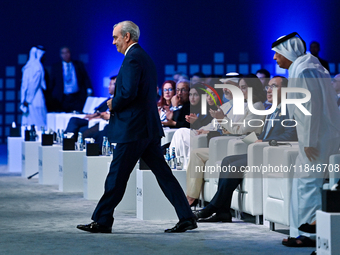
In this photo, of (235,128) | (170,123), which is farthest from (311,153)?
(170,123)

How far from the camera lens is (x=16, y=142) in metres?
9.62

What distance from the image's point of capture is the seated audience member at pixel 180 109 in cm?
677

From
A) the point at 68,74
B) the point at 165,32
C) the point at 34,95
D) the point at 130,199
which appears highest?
the point at 165,32

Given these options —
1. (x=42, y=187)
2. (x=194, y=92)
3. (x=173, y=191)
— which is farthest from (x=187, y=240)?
(x=42, y=187)

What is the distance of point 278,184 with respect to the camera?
4.55 m

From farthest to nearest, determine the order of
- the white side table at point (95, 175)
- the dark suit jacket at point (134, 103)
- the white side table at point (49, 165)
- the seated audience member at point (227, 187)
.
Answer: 1. the white side table at point (49, 165)
2. the white side table at point (95, 175)
3. the seated audience member at point (227, 187)
4. the dark suit jacket at point (134, 103)

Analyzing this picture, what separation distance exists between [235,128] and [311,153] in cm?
192

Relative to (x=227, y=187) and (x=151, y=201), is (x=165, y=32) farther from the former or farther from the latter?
(x=227, y=187)

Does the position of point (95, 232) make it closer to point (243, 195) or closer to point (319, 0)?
point (243, 195)

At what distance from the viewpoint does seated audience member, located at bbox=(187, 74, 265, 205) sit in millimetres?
5695

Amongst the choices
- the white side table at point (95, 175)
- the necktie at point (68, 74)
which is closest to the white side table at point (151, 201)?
the white side table at point (95, 175)

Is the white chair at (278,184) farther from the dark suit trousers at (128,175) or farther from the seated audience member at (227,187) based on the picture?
the dark suit trousers at (128,175)

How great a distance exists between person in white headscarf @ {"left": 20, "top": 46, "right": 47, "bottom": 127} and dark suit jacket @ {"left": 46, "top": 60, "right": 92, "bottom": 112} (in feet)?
1.41

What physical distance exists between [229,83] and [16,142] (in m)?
4.46
